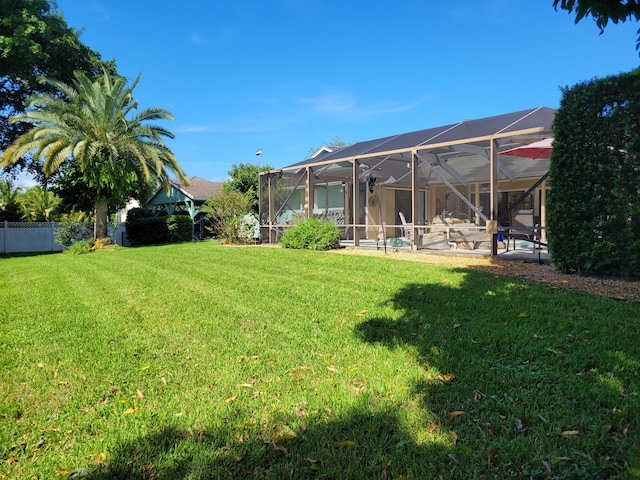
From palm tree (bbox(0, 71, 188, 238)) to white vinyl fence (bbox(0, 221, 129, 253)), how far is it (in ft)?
15.5

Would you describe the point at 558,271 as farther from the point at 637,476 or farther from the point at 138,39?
the point at 138,39

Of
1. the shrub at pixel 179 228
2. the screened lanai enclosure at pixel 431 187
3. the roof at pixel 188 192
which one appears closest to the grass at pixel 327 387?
the screened lanai enclosure at pixel 431 187

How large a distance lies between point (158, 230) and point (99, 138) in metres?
7.09

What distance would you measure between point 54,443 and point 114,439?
365 millimetres

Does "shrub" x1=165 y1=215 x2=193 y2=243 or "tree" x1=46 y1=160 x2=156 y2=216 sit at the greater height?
"tree" x1=46 y1=160 x2=156 y2=216

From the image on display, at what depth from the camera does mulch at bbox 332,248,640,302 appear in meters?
5.82

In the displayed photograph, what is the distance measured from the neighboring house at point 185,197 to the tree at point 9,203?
344 inches

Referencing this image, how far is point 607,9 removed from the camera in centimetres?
291

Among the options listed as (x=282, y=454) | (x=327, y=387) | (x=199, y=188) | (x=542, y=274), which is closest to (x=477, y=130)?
(x=542, y=274)

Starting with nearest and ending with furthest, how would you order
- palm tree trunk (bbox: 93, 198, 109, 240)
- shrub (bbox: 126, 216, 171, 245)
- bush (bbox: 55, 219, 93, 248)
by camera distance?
bush (bbox: 55, 219, 93, 248), palm tree trunk (bbox: 93, 198, 109, 240), shrub (bbox: 126, 216, 171, 245)

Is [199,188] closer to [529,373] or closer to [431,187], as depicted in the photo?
[431,187]

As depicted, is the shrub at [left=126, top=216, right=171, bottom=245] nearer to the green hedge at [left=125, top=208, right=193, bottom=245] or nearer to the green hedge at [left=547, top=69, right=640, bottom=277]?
the green hedge at [left=125, top=208, right=193, bottom=245]

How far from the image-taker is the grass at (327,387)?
7.06 feet

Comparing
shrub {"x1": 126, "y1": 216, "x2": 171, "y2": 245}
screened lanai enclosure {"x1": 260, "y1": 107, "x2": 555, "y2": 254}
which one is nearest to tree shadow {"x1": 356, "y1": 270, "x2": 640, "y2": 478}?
screened lanai enclosure {"x1": 260, "y1": 107, "x2": 555, "y2": 254}
